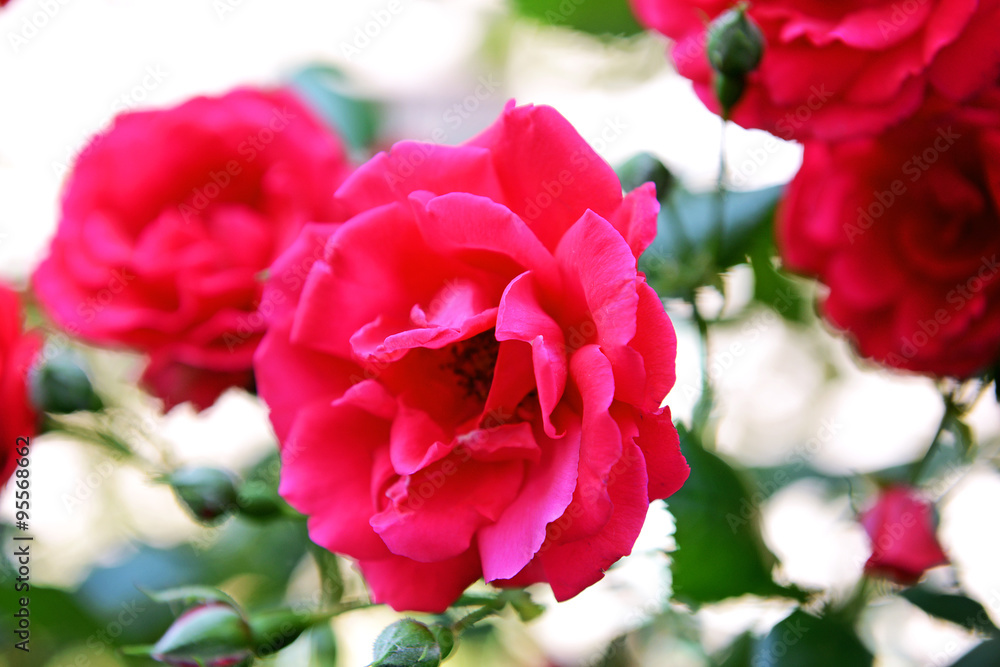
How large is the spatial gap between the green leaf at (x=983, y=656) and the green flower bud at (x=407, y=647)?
0.30 meters

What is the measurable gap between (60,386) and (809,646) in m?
0.45

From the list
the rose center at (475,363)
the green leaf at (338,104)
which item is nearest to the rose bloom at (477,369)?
the rose center at (475,363)

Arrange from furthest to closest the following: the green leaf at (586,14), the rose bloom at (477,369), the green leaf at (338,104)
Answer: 1. the green leaf at (338,104)
2. the green leaf at (586,14)
3. the rose bloom at (477,369)

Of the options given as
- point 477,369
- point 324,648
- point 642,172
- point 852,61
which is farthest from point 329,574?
point 852,61

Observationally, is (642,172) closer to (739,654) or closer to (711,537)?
(711,537)

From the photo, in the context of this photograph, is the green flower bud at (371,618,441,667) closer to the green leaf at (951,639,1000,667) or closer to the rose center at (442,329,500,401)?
the rose center at (442,329,500,401)

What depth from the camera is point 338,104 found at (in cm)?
75

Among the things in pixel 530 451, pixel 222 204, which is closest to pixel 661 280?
pixel 530 451

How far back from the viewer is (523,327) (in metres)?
0.30

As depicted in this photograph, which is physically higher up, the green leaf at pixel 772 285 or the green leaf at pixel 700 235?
the green leaf at pixel 700 235

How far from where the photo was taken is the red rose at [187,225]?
50 centimetres

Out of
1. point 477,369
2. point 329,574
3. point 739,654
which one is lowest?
point 739,654

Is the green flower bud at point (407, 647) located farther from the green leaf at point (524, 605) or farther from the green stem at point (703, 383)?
the green stem at point (703, 383)

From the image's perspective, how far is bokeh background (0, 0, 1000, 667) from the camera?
554 mm
